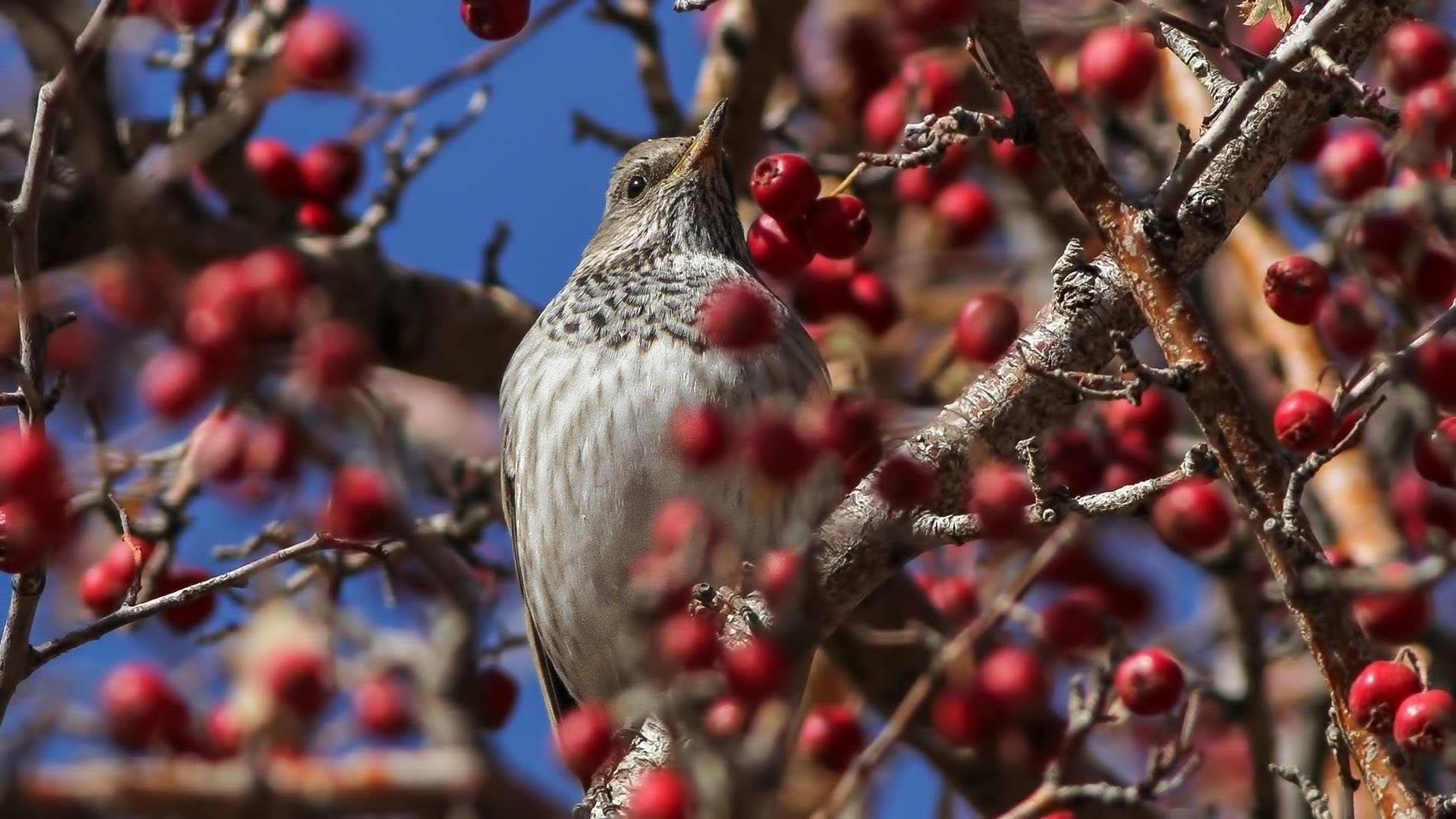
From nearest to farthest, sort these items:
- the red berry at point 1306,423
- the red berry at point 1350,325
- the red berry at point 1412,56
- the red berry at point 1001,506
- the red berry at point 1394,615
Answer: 1. the red berry at point 1001,506
2. the red berry at point 1306,423
3. the red berry at point 1394,615
4. the red berry at point 1412,56
5. the red berry at point 1350,325

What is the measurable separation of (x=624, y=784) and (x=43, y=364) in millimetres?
1293

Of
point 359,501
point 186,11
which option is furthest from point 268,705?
point 186,11

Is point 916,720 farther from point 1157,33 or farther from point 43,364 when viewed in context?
point 43,364

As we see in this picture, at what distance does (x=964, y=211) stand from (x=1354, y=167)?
154 centimetres

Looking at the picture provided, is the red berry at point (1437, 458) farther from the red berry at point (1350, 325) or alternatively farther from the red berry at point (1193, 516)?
the red berry at point (1350, 325)

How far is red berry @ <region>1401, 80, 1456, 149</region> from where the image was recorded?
130 inches

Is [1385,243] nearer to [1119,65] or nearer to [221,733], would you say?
[1119,65]

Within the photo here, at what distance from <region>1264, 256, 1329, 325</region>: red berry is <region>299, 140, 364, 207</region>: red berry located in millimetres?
2741

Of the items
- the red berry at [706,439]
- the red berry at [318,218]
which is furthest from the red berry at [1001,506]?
the red berry at [318,218]

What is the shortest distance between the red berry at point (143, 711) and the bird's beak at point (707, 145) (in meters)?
2.86

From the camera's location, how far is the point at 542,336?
504cm

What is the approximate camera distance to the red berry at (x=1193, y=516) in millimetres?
2717

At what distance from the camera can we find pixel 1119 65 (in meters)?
3.97

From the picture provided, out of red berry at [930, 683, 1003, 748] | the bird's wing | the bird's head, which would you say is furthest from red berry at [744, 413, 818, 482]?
the bird's head
